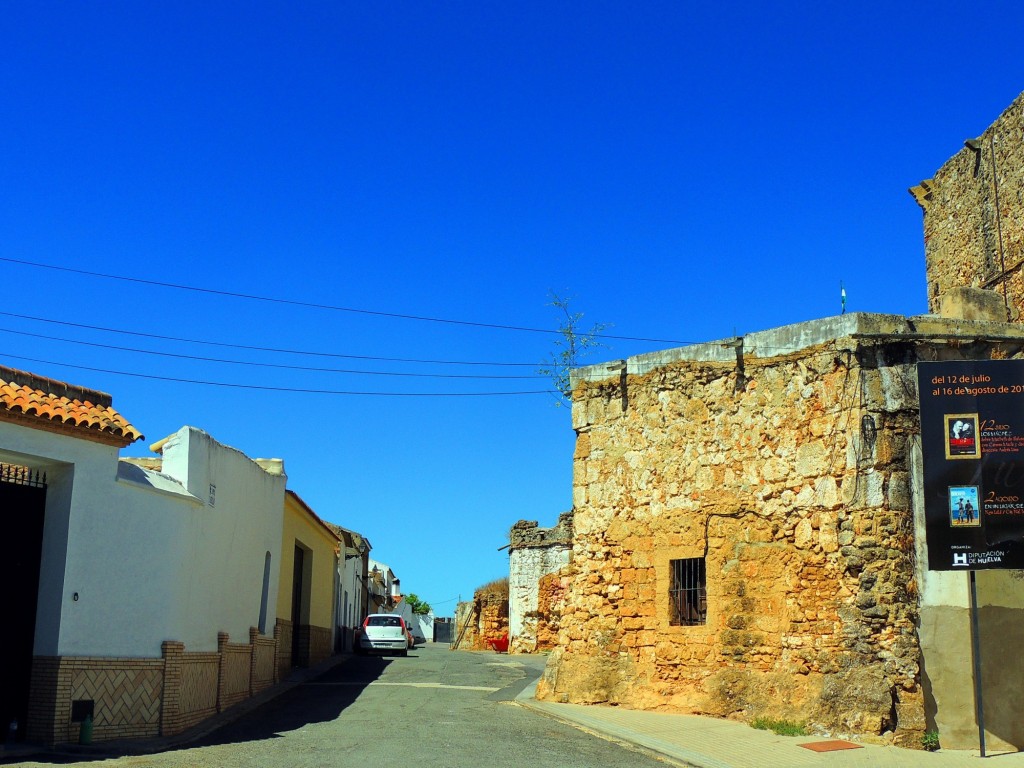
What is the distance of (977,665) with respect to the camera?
1229 cm

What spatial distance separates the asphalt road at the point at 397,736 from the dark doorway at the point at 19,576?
4.72 ft

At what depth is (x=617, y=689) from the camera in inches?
633

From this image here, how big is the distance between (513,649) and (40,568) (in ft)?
82.9

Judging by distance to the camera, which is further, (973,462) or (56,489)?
(973,462)

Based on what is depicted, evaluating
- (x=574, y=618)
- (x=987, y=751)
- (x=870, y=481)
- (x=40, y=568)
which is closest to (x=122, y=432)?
(x=40, y=568)

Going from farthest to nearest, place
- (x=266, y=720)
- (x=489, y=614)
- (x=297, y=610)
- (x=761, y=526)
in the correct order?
1. (x=489, y=614)
2. (x=297, y=610)
3. (x=266, y=720)
4. (x=761, y=526)

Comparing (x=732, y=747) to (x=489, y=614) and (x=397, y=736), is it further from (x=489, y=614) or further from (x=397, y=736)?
(x=489, y=614)

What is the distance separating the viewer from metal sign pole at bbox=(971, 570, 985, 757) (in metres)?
12.1

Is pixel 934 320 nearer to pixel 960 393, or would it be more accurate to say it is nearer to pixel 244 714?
pixel 960 393

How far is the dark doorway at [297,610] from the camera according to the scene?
27.8 metres

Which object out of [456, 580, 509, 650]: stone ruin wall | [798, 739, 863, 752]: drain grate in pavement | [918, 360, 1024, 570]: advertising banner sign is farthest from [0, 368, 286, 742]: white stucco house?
[456, 580, 509, 650]: stone ruin wall

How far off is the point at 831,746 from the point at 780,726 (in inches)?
43.3

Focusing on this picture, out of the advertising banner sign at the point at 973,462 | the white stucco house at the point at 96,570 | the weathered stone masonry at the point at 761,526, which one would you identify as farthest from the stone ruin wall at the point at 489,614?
the advertising banner sign at the point at 973,462

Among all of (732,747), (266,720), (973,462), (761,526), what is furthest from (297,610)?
(973,462)
